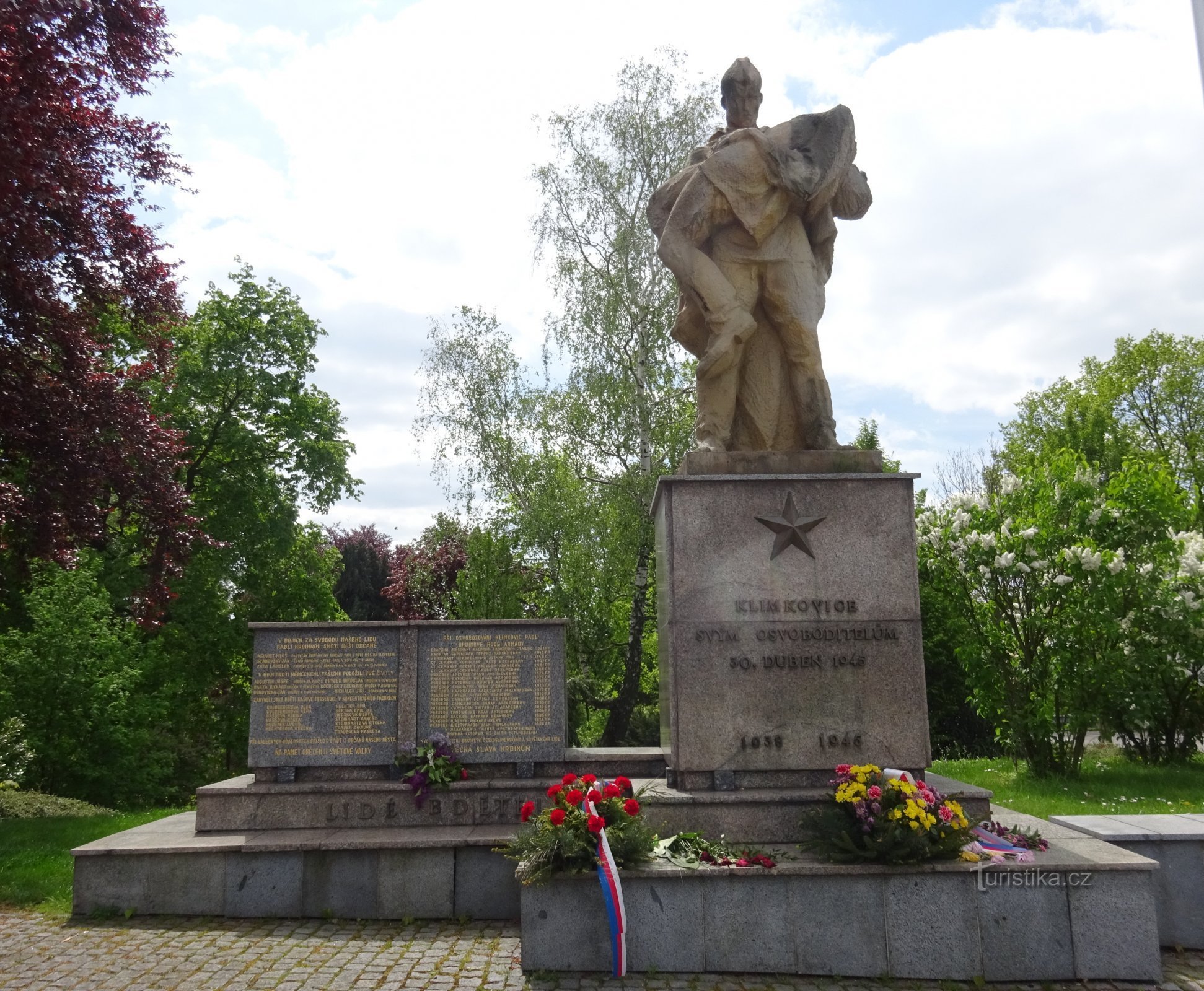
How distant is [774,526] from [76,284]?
9.39 metres

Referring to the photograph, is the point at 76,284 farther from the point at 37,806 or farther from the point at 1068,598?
the point at 1068,598

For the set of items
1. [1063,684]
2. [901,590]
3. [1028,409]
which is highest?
[1028,409]

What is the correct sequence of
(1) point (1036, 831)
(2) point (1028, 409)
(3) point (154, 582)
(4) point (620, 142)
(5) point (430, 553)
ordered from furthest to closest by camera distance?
(2) point (1028, 409), (5) point (430, 553), (4) point (620, 142), (3) point (154, 582), (1) point (1036, 831)

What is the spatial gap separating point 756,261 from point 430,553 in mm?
21330

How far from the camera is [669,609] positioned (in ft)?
20.4

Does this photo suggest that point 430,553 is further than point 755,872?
→ Yes

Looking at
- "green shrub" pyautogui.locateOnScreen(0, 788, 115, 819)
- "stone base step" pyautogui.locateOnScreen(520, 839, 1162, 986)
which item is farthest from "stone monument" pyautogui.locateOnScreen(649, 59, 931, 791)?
"green shrub" pyautogui.locateOnScreen(0, 788, 115, 819)

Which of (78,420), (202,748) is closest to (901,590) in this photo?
(78,420)

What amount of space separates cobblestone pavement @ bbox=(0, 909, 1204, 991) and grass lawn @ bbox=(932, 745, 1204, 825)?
4.59 m

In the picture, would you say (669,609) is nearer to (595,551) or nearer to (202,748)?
(595,551)

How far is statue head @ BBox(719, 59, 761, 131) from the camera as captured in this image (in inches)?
279

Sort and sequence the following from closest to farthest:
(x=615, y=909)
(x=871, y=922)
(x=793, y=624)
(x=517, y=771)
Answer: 1. (x=615, y=909)
2. (x=871, y=922)
3. (x=793, y=624)
4. (x=517, y=771)

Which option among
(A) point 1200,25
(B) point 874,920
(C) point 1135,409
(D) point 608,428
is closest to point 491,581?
(D) point 608,428

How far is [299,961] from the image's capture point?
5367mm
